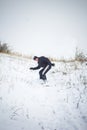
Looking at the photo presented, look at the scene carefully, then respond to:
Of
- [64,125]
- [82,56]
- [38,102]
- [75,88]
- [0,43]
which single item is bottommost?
[64,125]

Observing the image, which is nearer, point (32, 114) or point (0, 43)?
point (32, 114)

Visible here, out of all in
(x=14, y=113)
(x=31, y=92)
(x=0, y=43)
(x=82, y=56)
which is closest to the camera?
(x=14, y=113)

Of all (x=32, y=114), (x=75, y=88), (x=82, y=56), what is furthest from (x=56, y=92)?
(x=82, y=56)


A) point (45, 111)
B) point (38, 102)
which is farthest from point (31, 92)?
point (45, 111)

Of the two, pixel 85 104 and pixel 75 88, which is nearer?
pixel 85 104

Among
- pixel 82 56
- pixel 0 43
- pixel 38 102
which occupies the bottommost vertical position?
pixel 38 102

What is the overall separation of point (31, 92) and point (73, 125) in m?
2.38

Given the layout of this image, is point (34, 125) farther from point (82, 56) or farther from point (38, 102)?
point (82, 56)

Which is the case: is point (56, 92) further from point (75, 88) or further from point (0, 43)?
point (0, 43)

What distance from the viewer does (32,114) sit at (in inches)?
154

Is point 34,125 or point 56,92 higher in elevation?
point 56,92

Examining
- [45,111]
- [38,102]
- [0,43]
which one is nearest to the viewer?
[45,111]

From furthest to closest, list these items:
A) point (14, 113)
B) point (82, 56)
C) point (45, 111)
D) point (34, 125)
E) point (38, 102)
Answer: point (82, 56) → point (38, 102) → point (45, 111) → point (14, 113) → point (34, 125)

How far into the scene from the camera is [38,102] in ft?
15.1
